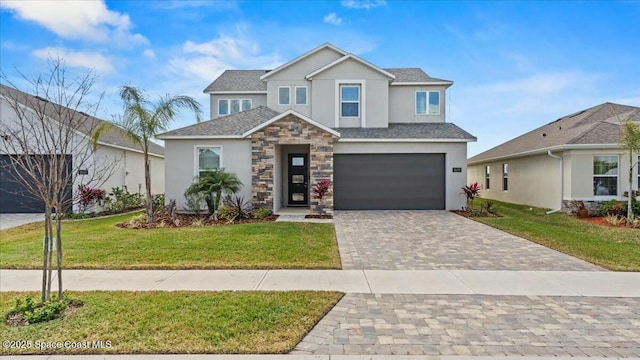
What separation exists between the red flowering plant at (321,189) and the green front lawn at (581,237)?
19.5 feet

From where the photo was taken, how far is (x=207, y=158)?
14.6 meters

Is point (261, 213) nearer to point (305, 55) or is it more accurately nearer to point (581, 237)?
point (305, 55)

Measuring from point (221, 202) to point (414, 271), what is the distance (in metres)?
9.60

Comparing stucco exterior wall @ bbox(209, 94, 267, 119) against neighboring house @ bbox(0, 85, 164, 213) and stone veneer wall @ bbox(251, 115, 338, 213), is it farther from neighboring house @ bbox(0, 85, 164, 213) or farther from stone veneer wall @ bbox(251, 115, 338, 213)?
stone veneer wall @ bbox(251, 115, 338, 213)

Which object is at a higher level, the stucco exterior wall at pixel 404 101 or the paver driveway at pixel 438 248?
the stucco exterior wall at pixel 404 101

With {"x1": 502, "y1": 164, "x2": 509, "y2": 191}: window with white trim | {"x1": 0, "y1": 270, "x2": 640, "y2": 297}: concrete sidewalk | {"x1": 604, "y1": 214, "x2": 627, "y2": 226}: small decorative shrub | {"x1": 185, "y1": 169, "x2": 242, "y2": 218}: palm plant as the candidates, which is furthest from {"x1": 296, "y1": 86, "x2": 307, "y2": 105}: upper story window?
Answer: {"x1": 604, "y1": 214, "x2": 627, "y2": 226}: small decorative shrub

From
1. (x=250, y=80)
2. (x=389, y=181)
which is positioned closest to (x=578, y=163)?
(x=389, y=181)

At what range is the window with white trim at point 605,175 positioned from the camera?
14.2 metres

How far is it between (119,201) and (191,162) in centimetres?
468

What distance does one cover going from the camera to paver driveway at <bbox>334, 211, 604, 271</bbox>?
22.5ft

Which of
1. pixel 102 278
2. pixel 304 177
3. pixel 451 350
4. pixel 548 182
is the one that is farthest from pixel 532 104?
pixel 102 278

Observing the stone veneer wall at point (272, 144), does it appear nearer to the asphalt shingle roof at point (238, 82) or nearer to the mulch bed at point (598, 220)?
the asphalt shingle roof at point (238, 82)

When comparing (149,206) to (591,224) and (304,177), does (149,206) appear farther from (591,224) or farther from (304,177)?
(591,224)

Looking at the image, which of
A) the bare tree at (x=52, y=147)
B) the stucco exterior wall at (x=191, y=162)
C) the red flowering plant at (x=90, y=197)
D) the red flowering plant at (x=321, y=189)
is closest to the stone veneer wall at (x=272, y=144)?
the red flowering plant at (x=321, y=189)
